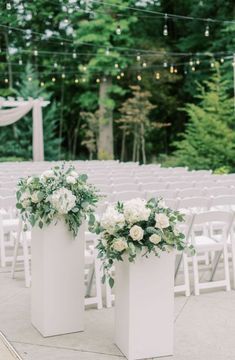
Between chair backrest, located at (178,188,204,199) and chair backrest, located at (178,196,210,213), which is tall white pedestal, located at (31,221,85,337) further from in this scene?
chair backrest, located at (178,188,204,199)

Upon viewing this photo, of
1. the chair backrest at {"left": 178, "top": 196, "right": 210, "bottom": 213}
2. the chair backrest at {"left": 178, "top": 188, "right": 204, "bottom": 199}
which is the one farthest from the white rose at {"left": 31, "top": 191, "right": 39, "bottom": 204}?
the chair backrest at {"left": 178, "top": 188, "right": 204, "bottom": 199}

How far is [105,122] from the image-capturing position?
2961cm

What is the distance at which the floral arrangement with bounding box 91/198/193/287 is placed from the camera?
14.0 feet

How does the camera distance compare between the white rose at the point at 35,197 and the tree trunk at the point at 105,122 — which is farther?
the tree trunk at the point at 105,122

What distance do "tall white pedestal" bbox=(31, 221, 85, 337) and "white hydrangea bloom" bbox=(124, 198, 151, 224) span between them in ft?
2.30

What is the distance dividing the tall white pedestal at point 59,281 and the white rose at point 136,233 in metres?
0.78

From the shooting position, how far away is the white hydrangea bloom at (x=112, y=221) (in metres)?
4.33

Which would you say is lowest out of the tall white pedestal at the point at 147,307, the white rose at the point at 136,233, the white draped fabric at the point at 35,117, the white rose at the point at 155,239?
the tall white pedestal at the point at 147,307

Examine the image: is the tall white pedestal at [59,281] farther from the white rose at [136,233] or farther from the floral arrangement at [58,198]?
the white rose at [136,233]

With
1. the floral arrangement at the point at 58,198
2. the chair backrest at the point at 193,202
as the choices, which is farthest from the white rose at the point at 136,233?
the chair backrest at the point at 193,202

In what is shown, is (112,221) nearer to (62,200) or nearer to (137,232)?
(137,232)

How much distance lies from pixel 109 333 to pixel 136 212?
3.86 ft

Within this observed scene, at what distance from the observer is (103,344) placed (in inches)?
183

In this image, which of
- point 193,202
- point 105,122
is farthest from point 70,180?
point 105,122
